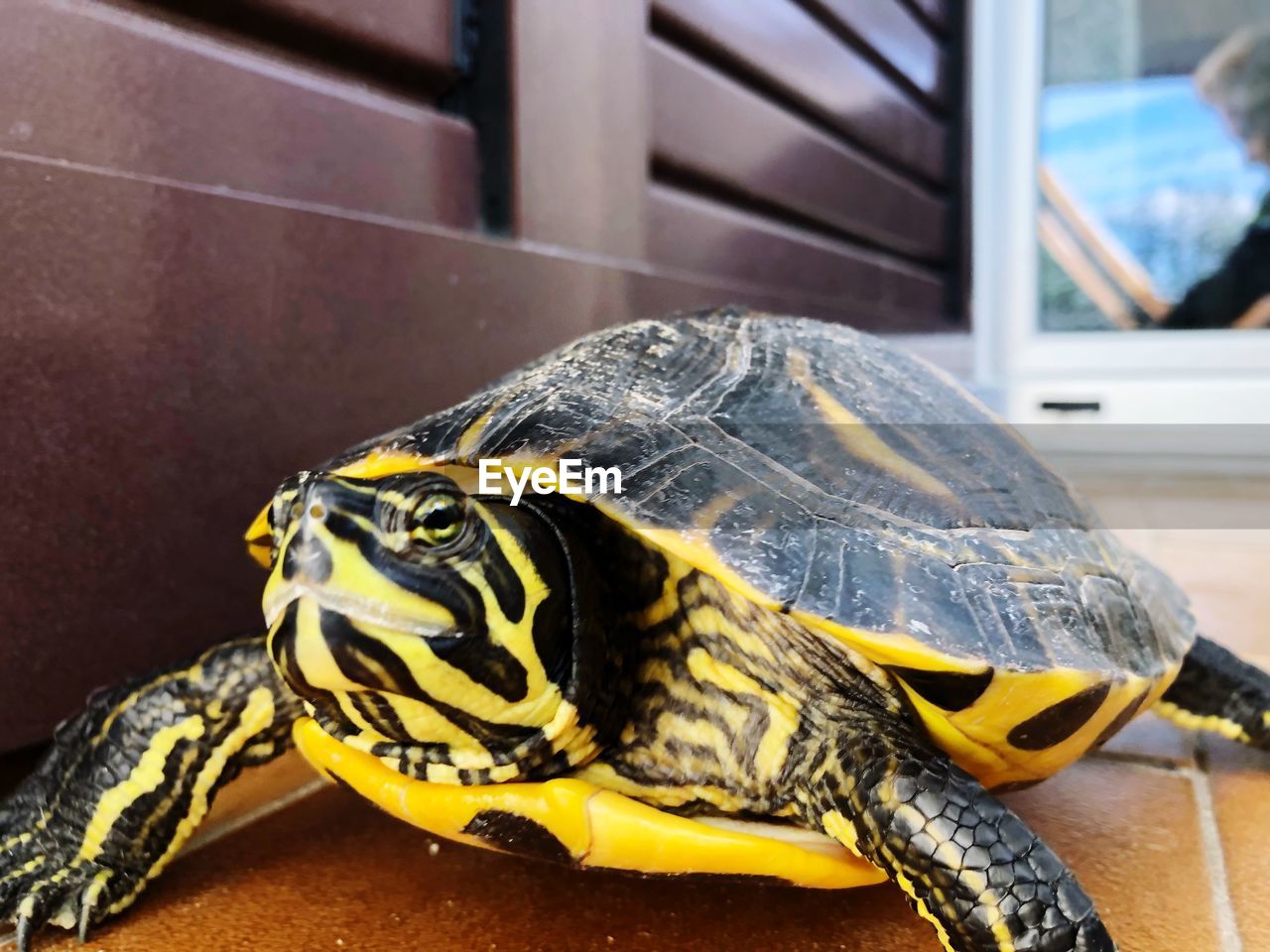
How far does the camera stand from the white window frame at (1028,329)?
12.2 feet

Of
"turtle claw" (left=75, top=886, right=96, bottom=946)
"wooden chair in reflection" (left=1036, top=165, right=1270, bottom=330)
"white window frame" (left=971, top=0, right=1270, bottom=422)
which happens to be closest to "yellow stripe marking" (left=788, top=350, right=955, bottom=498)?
"turtle claw" (left=75, top=886, right=96, bottom=946)

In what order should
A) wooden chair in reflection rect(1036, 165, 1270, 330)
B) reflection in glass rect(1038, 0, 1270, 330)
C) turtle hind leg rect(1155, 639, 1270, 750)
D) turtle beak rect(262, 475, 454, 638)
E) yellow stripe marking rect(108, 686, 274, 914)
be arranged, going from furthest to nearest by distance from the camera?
1. wooden chair in reflection rect(1036, 165, 1270, 330)
2. reflection in glass rect(1038, 0, 1270, 330)
3. turtle hind leg rect(1155, 639, 1270, 750)
4. yellow stripe marking rect(108, 686, 274, 914)
5. turtle beak rect(262, 475, 454, 638)

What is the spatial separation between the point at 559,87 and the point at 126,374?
936mm

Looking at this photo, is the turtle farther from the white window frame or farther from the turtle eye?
the white window frame

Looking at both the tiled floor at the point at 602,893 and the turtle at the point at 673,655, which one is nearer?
the turtle at the point at 673,655

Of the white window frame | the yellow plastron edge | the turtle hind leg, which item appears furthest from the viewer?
the white window frame

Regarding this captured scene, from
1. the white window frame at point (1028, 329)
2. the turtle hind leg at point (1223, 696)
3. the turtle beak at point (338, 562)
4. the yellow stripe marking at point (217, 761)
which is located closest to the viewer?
the turtle beak at point (338, 562)

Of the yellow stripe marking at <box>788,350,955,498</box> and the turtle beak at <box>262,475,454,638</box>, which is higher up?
the yellow stripe marking at <box>788,350,955,498</box>

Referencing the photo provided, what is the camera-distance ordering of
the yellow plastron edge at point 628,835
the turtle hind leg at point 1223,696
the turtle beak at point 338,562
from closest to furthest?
the turtle beak at point 338,562 < the yellow plastron edge at point 628,835 < the turtle hind leg at point 1223,696

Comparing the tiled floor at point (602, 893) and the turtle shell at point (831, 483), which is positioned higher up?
the turtle shell at point (831, 483)

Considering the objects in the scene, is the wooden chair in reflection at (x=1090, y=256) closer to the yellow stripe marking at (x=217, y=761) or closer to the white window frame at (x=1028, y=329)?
the white window frame at (x=1028, y=329)

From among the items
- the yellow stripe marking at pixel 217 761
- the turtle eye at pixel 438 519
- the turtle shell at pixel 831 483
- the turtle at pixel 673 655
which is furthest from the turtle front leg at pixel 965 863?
the yellow stripe marking at pixel 217 761

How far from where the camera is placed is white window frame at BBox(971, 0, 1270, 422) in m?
3.72

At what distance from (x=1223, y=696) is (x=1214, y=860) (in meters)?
0.32
